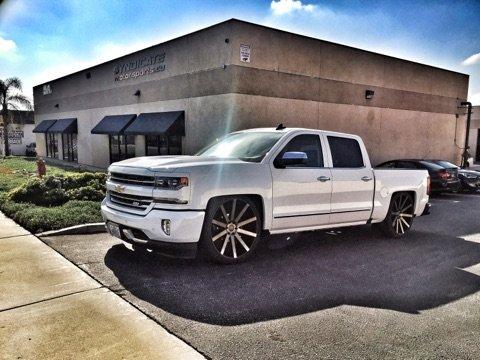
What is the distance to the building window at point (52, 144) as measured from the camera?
30344 millimetres

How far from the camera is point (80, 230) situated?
6.98 metres

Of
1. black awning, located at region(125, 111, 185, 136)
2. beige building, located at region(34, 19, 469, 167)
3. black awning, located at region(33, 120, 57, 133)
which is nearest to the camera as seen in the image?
beige building, located at region(34, 19, 469, 167)

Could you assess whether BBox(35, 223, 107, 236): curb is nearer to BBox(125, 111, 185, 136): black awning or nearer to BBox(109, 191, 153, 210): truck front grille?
BBox(109, 191, 153, 210): truck front grille

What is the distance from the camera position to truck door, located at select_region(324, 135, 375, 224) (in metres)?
6.16

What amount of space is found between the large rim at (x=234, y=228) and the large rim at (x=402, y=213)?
3.28m

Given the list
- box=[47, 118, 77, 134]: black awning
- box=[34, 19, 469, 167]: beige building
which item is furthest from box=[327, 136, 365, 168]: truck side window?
box=[47, 118, 77, 134]: black awning

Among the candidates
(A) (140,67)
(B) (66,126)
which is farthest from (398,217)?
(B) (66,126)

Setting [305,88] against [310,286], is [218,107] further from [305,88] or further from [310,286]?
[310,286]

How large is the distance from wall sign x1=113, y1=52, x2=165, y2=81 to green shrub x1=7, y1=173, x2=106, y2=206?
26.4ft

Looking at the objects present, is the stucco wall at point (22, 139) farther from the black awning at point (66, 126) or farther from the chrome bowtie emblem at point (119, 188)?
the chrome bowtie emblem at point (119, 188)

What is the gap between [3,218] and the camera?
8.11m

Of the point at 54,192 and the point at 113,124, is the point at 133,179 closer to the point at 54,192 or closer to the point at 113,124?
the point at 54,192

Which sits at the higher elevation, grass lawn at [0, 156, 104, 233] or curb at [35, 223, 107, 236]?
grass lawn at [0, 156, 104, 233]

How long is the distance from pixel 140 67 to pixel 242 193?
15.1m
